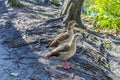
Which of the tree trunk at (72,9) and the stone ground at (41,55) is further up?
the tree trunk at (72,9)

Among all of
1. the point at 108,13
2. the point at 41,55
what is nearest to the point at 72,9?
the point at 108,13

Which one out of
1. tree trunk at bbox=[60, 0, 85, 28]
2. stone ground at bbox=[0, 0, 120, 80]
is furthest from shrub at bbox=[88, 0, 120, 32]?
tree trunk at bbox=[60, 0, 85, 28]

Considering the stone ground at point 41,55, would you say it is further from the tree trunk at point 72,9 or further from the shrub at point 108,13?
the shrub at point 108,13

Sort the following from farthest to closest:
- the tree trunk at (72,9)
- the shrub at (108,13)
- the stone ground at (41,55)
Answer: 1. the shrub at (108,13)
2. the tree trunk at (72,9)
3. the stone ground at (41,55)

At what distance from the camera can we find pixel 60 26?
13.6 m

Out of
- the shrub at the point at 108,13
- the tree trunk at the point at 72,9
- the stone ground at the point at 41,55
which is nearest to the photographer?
the stone ground at the point at 41,55

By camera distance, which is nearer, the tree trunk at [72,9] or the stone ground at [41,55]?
the stone ground at [41,55]

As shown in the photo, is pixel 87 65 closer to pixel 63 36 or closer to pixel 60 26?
pixel 63 36

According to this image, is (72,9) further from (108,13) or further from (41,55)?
(41,55)

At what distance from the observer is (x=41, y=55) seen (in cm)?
979

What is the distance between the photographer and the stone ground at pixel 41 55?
855 cm

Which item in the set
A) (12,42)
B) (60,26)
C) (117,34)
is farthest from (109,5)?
(12,42)

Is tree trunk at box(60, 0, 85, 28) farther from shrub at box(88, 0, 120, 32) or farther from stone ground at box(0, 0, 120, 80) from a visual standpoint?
shrub at box(88, 0, 120, 32)

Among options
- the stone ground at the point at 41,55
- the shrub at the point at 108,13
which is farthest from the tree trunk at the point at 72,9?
the shrub at the point at 108,13
